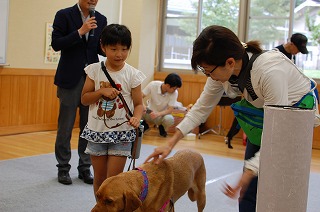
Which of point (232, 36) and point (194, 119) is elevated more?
point (232, 36)

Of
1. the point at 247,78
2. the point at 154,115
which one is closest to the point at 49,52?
the point at 154,115

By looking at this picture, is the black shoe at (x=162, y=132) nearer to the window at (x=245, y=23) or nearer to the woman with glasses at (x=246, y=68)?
the window at (x=245, y=23)

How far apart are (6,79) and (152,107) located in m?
2.16

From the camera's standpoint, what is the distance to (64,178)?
12.7ft

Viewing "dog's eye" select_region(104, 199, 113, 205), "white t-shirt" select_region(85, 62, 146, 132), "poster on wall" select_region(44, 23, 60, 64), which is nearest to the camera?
"dog's eye" select_region(104, 199, 113, 205)

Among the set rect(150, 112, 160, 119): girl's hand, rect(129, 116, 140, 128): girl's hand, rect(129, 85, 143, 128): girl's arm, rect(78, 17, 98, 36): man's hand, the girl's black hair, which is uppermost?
rect(78, 17, 98, 36): man's hand

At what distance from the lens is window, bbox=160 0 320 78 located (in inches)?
277

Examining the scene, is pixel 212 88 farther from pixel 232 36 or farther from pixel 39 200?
pixel 39 200

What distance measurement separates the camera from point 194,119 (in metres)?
2.19

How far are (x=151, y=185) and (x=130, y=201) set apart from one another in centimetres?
20

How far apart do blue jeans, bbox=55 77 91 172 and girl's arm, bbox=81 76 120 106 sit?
107 centimetres

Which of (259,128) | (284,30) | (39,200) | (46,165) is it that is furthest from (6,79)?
(259,128)

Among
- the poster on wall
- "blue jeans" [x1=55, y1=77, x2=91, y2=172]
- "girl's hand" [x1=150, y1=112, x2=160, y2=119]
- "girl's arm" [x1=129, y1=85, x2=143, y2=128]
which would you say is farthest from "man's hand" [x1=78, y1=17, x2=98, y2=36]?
"girl's hand" [x1=150, y1=112, x2=160, y2=119]

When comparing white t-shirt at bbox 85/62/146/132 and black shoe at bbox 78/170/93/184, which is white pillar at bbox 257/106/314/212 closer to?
white t-shirt at bbox 85/62/146/132
